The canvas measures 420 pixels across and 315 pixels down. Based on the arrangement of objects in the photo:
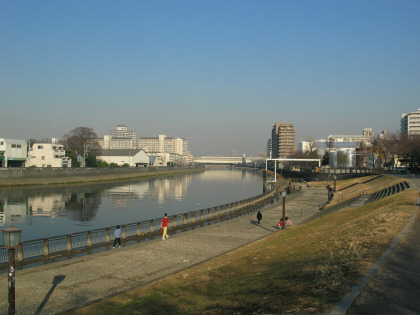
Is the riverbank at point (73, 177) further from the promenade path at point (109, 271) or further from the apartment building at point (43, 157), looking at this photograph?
the promenade path at point (109, 271)

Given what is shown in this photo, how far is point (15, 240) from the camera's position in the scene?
9.11 metres

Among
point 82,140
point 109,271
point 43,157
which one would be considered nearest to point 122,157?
point 82,140

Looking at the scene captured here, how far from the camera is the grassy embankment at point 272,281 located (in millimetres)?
8594

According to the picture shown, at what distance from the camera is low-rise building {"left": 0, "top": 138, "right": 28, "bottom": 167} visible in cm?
8600

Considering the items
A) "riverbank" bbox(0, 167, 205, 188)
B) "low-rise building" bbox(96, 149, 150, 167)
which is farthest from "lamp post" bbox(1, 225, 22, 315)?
"low-rise building" bbox(96, 149, 150, 167)

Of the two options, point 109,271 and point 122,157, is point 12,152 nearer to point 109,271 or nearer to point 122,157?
point 122,157

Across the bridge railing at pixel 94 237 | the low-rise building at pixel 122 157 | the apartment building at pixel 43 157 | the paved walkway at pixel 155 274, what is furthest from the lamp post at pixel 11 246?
the low-rise building at pixel 122 157

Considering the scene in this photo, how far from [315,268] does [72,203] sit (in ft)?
144

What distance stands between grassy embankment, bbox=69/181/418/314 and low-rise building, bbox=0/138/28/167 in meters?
84.5

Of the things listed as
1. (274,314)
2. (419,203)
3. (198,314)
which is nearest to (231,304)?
(198,314)

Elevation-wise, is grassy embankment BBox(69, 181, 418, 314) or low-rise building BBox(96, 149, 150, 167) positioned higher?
low-rise building BBox(96, 149, 150, 167)

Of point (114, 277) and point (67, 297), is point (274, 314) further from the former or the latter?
point (114, 277)

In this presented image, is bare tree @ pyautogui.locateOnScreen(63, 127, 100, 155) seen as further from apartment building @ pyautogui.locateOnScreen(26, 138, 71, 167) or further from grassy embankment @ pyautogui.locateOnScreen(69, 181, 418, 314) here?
grassy embankment @ pyautogui.locateOnScreen(69, 181, 418, 314)

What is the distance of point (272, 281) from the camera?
34.6ft
